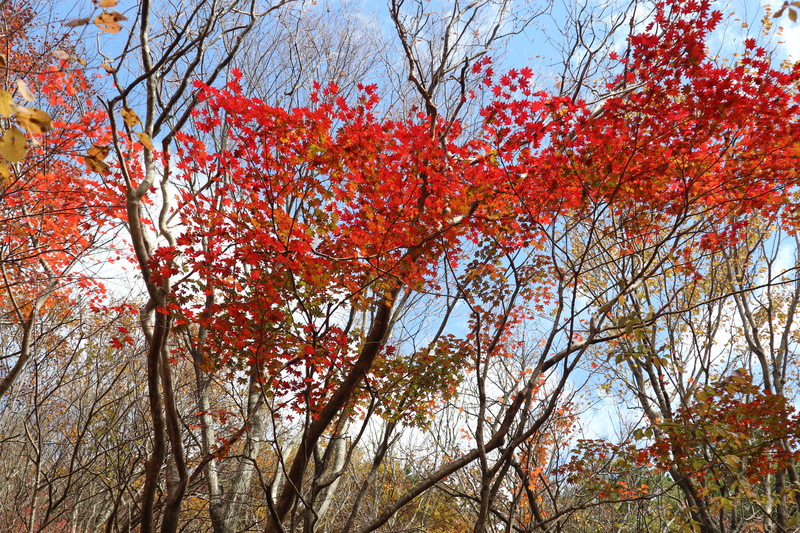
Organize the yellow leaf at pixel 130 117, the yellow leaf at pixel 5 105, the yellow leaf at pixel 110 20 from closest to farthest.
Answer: the yellow leaf at pixel 5 105, the yellow leaf at pixel 110 20, the yellow leaf at pixel 130 117

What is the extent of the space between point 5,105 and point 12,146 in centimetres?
8

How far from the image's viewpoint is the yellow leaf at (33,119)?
107 centimetres

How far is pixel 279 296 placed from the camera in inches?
201

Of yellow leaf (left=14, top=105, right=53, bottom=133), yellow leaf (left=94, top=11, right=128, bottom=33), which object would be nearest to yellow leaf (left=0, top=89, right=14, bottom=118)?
yellow leaf (left=14, top=105, right=53, bottom=133)

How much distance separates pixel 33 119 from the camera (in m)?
1.09

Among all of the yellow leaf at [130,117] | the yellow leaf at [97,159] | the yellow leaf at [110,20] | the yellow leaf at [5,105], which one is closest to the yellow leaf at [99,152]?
the yellow leaf at [97,159]

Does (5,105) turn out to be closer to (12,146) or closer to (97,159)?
(12,146)

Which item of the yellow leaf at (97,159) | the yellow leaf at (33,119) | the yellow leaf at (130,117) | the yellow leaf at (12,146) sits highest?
the yellow leaf at (130,117)

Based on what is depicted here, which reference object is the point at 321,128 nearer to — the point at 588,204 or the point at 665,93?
the point at 588,204

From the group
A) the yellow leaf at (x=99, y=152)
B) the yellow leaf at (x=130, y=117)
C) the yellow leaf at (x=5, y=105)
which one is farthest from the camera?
the yellow leaf at (x=130, y=117)

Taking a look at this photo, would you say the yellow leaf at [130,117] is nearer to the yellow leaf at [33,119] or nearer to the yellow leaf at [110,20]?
the yellow leaf at [110,20]

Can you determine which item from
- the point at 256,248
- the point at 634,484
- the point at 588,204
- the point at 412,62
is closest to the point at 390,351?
the point at 256,248

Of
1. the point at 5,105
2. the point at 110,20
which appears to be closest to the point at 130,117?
the point at 110,20

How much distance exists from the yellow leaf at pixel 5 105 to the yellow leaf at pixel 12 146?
0.11 feet
